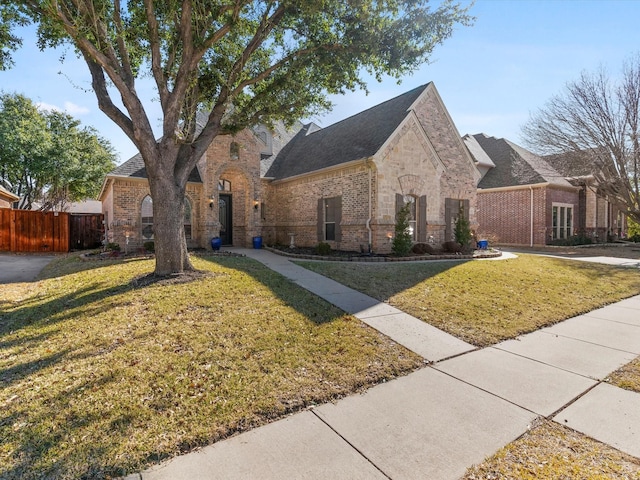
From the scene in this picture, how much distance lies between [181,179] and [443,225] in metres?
11.2

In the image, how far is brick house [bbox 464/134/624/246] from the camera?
20.0 m

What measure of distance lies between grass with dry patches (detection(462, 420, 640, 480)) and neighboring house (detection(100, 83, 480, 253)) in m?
9.97

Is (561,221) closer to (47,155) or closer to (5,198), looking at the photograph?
(47,155)

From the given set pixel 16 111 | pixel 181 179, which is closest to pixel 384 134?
pixel 181 179

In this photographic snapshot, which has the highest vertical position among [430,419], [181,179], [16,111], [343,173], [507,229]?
[16,111]

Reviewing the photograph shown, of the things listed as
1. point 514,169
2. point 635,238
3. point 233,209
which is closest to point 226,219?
point 233,209

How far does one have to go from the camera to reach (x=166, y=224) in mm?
7812

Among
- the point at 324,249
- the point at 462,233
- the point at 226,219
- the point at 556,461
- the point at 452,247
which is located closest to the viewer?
the point at 556,461

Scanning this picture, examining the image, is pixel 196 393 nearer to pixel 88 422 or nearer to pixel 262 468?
pixel 88 422

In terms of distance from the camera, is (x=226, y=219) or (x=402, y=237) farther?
(x=226, y=219)

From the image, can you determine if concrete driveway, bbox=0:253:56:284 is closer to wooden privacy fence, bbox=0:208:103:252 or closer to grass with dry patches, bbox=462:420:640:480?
wooden privacy fence, bbox=0:208:103:252

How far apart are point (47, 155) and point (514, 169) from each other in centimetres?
2969

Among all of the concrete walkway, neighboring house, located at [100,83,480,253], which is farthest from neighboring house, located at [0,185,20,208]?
the concrete walkway

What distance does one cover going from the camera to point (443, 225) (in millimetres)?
14812
